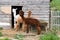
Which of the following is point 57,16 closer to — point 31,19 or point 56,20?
point 56,20

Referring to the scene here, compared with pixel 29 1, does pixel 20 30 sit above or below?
below

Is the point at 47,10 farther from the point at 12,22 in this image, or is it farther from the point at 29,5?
the point at 12,22

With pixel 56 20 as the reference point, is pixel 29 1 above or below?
above

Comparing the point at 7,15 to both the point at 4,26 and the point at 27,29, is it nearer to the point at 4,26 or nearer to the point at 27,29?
the point at 4,26

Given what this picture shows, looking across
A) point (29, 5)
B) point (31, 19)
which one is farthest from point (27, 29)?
point (29, 5)

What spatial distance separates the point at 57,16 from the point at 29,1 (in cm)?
161

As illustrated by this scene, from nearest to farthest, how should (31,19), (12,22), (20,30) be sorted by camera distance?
(31,19), (20,30), (12,22)

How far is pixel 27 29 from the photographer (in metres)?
14.7

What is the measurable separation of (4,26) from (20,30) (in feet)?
3.08

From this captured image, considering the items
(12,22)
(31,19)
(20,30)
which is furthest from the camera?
(12,22)

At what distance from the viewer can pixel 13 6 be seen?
16.4 metres

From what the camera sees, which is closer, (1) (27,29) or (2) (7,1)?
(1) (27,29)

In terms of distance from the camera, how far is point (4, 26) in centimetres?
1602

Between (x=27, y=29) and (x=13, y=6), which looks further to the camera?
(x=13, y=6)
